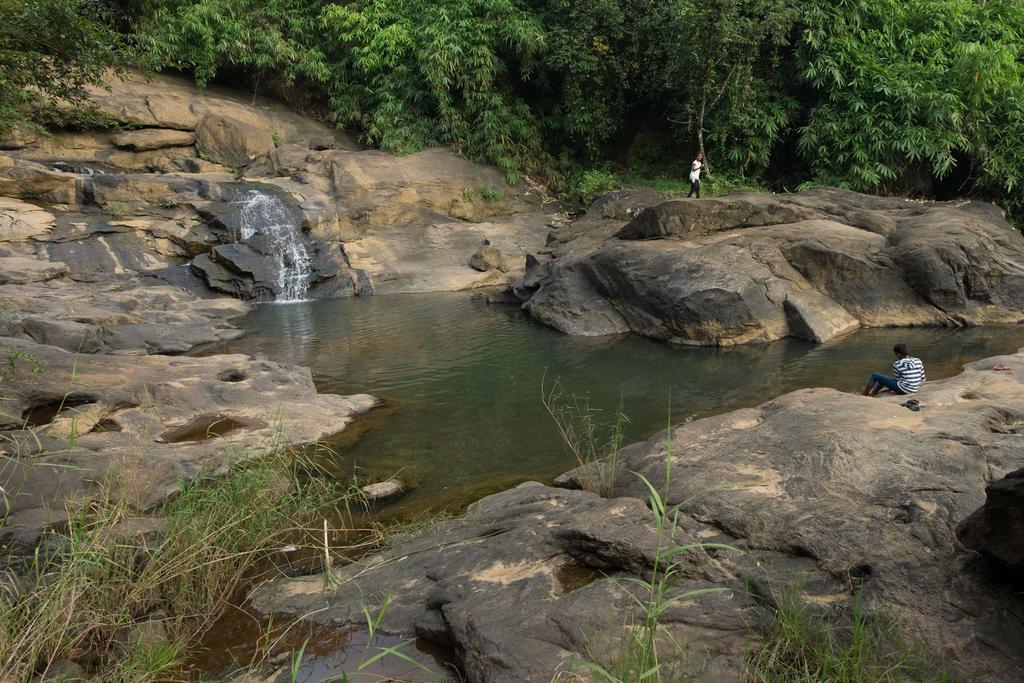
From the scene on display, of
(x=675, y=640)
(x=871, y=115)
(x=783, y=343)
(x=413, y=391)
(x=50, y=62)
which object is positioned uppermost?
(x=871, y=115)

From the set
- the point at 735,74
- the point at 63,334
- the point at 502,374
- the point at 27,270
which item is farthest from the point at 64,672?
the point at 735,74

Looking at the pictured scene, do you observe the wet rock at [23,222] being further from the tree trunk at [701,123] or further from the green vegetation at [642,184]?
the tree trunk at [701,123]

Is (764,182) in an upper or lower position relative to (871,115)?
lower

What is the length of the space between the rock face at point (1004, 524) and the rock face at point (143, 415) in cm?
443

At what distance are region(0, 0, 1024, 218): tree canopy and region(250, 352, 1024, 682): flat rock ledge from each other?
15.3 m

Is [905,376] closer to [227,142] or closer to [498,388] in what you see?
[498,388]

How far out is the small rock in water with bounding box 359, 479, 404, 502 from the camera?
595cm

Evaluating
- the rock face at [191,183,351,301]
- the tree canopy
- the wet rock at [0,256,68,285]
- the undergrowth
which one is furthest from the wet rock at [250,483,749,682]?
the undergrowth

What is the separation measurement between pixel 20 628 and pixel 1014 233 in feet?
52.5

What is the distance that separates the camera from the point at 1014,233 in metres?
13.1

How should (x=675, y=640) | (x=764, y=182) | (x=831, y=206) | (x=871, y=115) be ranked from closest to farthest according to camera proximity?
(x=675, y=640) → (x=831, y=206) → (x=871, y=115) → (x=764, y=182)

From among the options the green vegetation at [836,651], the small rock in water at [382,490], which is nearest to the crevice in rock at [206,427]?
the small rock in water at [382,490]

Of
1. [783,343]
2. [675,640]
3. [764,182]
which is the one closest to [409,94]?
[764,182]

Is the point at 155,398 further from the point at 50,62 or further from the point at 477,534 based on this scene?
the point at 477,534
